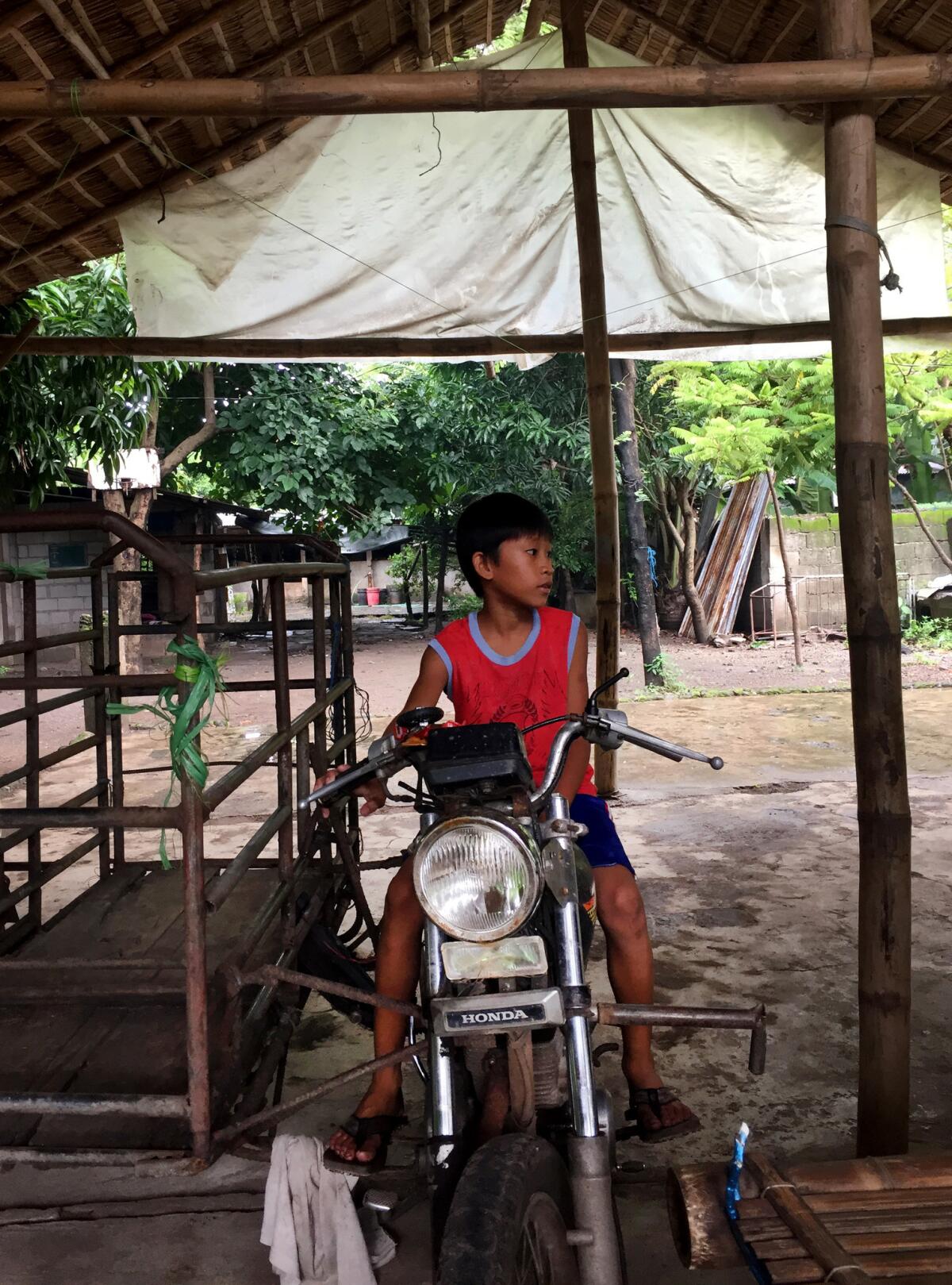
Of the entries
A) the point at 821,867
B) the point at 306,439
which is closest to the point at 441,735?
the point at 821,867

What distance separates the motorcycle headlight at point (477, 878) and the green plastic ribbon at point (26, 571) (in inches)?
57.7

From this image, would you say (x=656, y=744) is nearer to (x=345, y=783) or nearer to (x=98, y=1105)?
(x=345, y=783)

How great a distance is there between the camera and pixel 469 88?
2.54m

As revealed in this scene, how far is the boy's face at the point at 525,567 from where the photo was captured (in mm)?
2404

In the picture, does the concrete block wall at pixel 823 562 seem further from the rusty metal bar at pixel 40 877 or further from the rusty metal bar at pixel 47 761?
the rusty metal bar at pixel 40 877

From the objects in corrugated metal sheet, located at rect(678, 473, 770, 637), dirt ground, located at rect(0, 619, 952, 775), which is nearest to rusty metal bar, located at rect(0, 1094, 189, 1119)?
dirt ground, located at rect(0, 619, 952, 775)

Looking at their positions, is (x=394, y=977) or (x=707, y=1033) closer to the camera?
(x=394, y=977)

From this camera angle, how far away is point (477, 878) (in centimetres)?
163

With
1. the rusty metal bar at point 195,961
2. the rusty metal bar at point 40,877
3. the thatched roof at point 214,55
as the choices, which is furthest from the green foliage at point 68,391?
the rusty metal bar at point 195,961

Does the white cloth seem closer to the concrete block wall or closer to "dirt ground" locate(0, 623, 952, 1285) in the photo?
"dirt ground" locate(0, 623, 952, 1285)

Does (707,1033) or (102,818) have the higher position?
(102,818)

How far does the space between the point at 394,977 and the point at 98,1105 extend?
668mm

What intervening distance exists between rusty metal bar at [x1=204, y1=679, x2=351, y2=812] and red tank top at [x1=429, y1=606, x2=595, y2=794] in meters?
0.45

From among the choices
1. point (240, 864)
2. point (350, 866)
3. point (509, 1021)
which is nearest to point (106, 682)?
point (240, 864)
